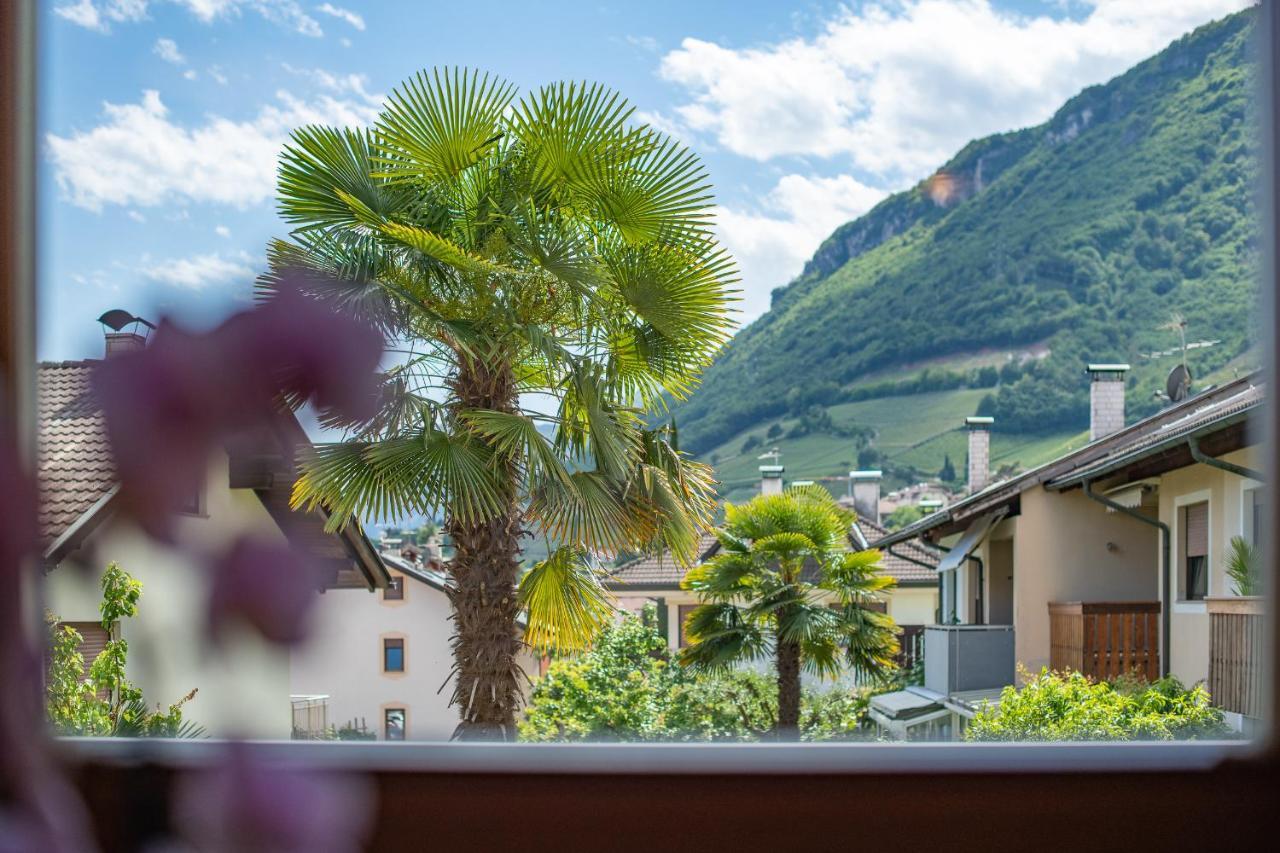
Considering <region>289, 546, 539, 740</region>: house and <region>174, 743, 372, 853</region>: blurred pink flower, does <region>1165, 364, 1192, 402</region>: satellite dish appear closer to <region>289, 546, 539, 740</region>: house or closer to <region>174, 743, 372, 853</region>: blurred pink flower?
<region>289, 546, 539, 740</region>: house

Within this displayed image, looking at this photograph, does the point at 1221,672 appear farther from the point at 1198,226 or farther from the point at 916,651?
the point at 1198,226

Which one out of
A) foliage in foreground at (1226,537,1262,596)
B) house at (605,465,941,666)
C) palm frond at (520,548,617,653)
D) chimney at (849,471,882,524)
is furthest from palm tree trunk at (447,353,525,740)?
chimney at (849,471,882,524)

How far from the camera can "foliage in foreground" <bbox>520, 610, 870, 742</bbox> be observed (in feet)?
34.5

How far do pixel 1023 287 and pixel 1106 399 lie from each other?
12053 mm

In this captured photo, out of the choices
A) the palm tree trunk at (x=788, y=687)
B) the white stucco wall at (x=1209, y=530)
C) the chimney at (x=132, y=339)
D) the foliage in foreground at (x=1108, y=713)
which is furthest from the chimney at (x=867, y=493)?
the chimney at (x=132, y=339)

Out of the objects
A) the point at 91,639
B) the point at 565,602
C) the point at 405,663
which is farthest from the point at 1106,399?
the point at 91,639

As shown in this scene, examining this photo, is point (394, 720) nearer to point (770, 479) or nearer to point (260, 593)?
point (770, 479)

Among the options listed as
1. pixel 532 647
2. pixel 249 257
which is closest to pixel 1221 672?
pixel 532 647

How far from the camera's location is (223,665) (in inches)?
9.9

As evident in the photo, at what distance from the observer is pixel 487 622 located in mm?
6180

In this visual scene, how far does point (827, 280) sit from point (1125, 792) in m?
23.1

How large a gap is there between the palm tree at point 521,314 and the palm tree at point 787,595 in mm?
2228

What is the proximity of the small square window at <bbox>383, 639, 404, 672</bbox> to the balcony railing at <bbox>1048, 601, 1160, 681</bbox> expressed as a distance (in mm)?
8402

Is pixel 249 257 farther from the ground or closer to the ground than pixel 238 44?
closer to the ground
